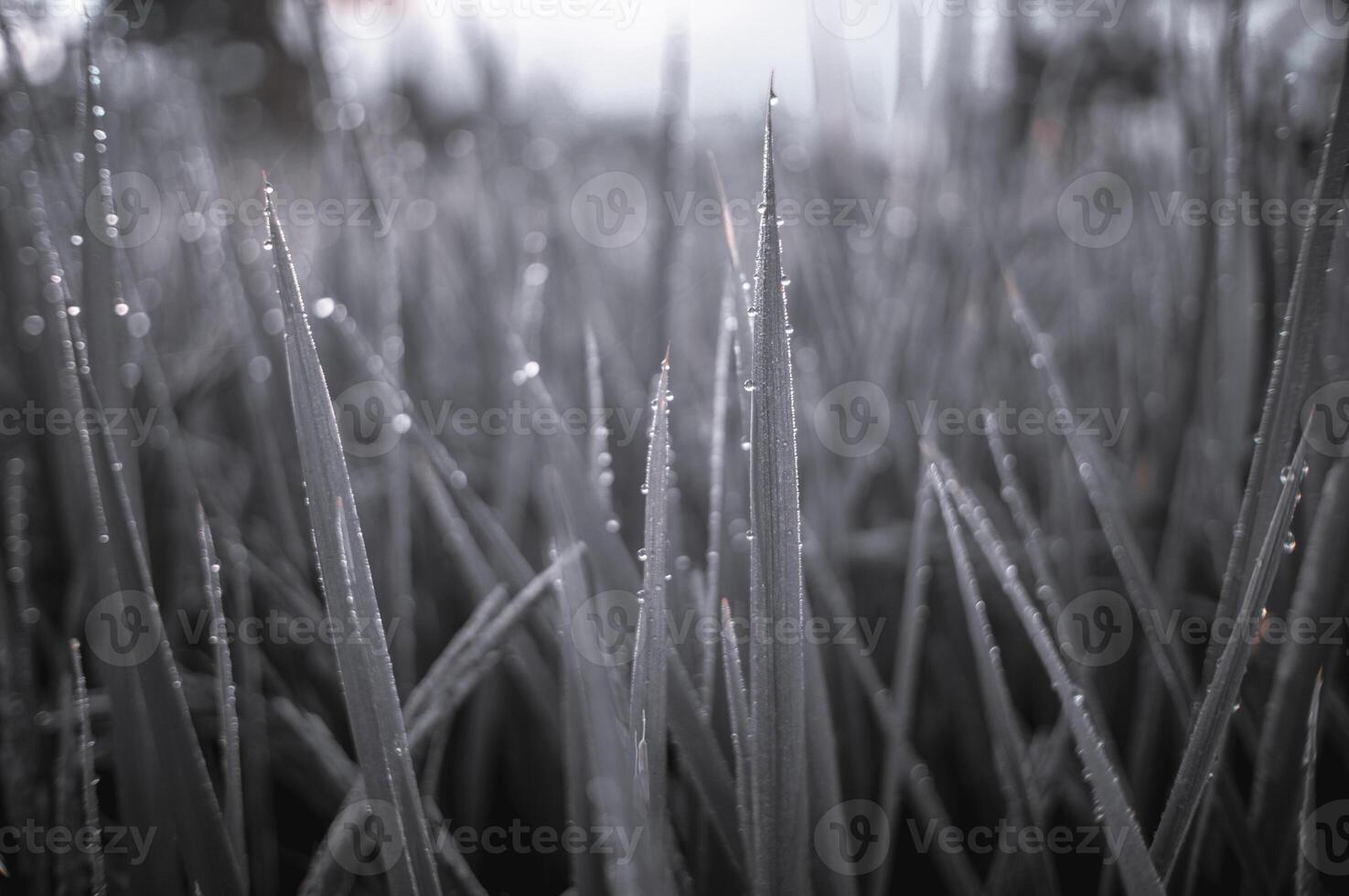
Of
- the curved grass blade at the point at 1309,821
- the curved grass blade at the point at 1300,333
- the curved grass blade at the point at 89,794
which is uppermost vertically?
the curved grass blade at the point at 1300,333

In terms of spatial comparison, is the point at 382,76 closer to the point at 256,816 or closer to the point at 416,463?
the point at 416,463

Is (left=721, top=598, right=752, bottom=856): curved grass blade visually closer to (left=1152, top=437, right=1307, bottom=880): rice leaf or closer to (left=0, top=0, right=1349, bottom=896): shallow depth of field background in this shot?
(left=0, top=0, right=1349, bottom=896): shallow depth of field background

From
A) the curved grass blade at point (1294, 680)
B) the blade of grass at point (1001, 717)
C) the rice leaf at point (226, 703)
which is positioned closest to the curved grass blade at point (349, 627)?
the rice leaf at point (226, 703)

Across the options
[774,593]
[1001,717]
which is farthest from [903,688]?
[774,593]

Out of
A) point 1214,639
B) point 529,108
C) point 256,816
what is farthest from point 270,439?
point 529,108

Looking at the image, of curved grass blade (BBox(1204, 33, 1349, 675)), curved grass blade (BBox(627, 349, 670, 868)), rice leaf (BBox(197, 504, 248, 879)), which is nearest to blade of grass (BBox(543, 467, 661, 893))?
curved grass blade (BBox(627, 349, 670, 868))

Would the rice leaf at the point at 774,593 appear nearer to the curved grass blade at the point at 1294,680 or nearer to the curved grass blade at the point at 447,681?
the curved grass blade at the point at 447,681

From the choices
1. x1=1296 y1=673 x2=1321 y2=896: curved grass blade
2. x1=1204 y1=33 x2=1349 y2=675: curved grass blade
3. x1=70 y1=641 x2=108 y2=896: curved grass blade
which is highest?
x1=1204 y1=33 x2=1349 y2=675: curved grass blade
